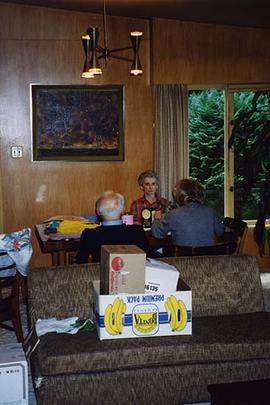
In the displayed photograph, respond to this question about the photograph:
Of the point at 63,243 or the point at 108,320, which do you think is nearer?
the point at 108,320

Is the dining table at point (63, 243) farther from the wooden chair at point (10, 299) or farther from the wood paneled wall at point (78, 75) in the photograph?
the wood paneled wall at point (78, 75)

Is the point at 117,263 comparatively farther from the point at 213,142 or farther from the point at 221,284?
the point at 213,142

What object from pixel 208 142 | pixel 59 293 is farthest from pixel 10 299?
pixel 208 142

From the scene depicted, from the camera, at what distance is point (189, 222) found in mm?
4664

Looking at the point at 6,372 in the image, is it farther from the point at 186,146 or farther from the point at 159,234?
the point at 186,146

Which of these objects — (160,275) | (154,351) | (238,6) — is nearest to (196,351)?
(154,351)

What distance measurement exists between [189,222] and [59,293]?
1.40 m

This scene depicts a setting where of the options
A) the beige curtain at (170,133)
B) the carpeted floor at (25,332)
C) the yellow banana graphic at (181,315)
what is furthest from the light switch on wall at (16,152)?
the yellow banana graphic at (181,315)

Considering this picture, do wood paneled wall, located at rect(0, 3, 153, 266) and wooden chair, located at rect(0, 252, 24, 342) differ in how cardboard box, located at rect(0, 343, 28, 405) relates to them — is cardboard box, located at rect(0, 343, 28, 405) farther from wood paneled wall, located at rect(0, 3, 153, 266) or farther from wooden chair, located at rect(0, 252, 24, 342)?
wood paneled wall, located at rect(0, 3, 153, 266)

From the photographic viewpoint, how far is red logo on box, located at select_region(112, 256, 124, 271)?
3.20 metres

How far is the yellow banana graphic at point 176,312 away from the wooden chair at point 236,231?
165 cm

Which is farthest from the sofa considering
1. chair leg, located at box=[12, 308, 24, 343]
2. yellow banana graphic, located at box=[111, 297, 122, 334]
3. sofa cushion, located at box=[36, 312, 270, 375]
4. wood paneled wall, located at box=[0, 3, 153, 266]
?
wood paneled wall, located at box=[0, 3, 153, 266]

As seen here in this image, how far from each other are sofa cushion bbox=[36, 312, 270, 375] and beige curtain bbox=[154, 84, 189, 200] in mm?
3541

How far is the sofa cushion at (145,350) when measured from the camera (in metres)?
3.13
